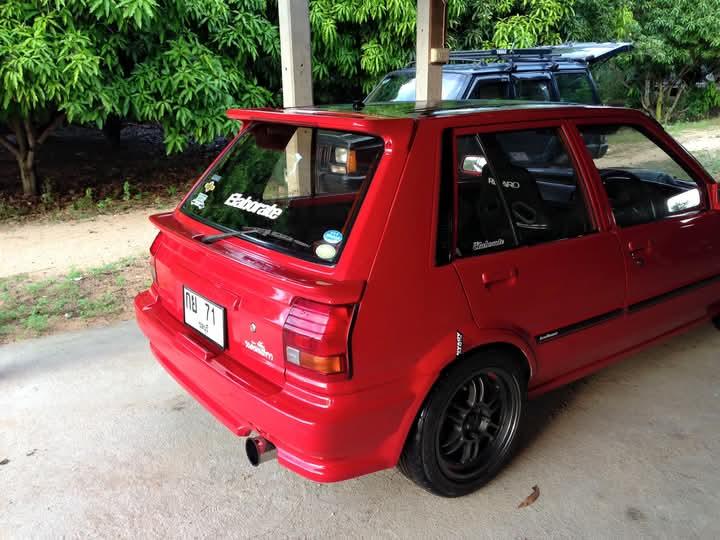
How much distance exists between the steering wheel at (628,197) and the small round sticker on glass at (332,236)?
1480 millimetres

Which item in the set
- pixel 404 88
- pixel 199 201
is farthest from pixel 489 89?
pixel 199 201

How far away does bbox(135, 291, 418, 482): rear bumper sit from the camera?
2277mm

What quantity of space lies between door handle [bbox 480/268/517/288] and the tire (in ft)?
0.98

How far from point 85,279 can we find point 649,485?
454 cm

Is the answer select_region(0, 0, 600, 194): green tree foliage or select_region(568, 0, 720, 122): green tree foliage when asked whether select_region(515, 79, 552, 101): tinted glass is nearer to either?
select_region(0, 0, 600, 194): green tree foliage

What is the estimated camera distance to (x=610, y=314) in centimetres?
319

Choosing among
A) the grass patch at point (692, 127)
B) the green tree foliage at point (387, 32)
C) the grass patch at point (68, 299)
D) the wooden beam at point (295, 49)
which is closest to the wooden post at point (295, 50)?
the wooden beam at point (295, 49)

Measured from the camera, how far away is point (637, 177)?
3.65 m

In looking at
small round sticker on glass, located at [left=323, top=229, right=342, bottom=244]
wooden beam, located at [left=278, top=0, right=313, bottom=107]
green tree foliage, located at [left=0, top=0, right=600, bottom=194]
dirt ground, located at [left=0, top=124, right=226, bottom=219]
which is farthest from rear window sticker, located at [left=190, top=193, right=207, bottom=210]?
dirt ground, located at [left=0, top=124, right=226, bottom=219]

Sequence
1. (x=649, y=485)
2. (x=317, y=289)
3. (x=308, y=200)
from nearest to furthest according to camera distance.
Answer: (x=317, y=289)
(x=649, y=485)
(x=308, y=200)

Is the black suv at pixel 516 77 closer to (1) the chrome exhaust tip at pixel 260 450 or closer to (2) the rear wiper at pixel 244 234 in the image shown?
(2) the rear wiper at pixel 244 234

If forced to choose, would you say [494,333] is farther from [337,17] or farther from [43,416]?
[337,17]

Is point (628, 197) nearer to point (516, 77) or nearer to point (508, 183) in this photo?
point (508, 183)

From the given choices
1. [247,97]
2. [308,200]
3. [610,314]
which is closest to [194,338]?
[308,200]
